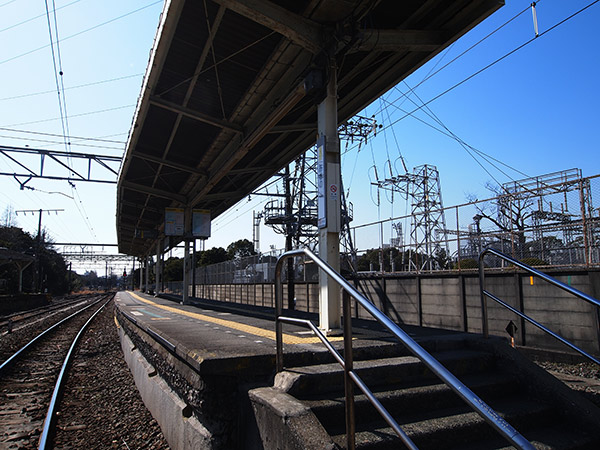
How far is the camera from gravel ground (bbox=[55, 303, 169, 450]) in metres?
4.92

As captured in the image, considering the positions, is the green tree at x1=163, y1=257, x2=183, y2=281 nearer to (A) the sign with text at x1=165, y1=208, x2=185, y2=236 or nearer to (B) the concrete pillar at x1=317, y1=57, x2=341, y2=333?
(A) the sign with text at x1=165, y1=208, x2=185, y2=236

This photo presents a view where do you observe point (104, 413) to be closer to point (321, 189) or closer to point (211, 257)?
point (321, 189)

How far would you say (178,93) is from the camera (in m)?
9.31

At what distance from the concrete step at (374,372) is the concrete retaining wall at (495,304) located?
4697mm

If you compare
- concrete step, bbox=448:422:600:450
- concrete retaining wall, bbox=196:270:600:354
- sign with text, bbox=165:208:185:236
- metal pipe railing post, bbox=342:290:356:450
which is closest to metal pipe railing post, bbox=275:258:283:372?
metal pipe railing post, bbox=342:290:356:450

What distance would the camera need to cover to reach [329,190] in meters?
6.05

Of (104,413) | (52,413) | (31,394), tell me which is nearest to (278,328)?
(104,413)

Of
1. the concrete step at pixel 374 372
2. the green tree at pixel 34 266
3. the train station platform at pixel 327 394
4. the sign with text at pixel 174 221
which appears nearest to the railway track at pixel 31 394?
the train station platform at pixel 327 394

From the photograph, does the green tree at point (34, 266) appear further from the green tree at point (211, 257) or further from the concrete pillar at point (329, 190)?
the concrete pillar at point (329, 190)

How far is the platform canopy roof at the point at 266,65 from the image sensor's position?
618cm

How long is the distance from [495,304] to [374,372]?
6.54m

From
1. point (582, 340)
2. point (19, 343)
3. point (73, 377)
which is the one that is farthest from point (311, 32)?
point (19, 343)

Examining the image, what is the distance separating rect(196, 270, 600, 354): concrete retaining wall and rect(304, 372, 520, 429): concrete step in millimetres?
4863

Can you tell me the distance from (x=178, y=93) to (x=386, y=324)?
28.1 ft
